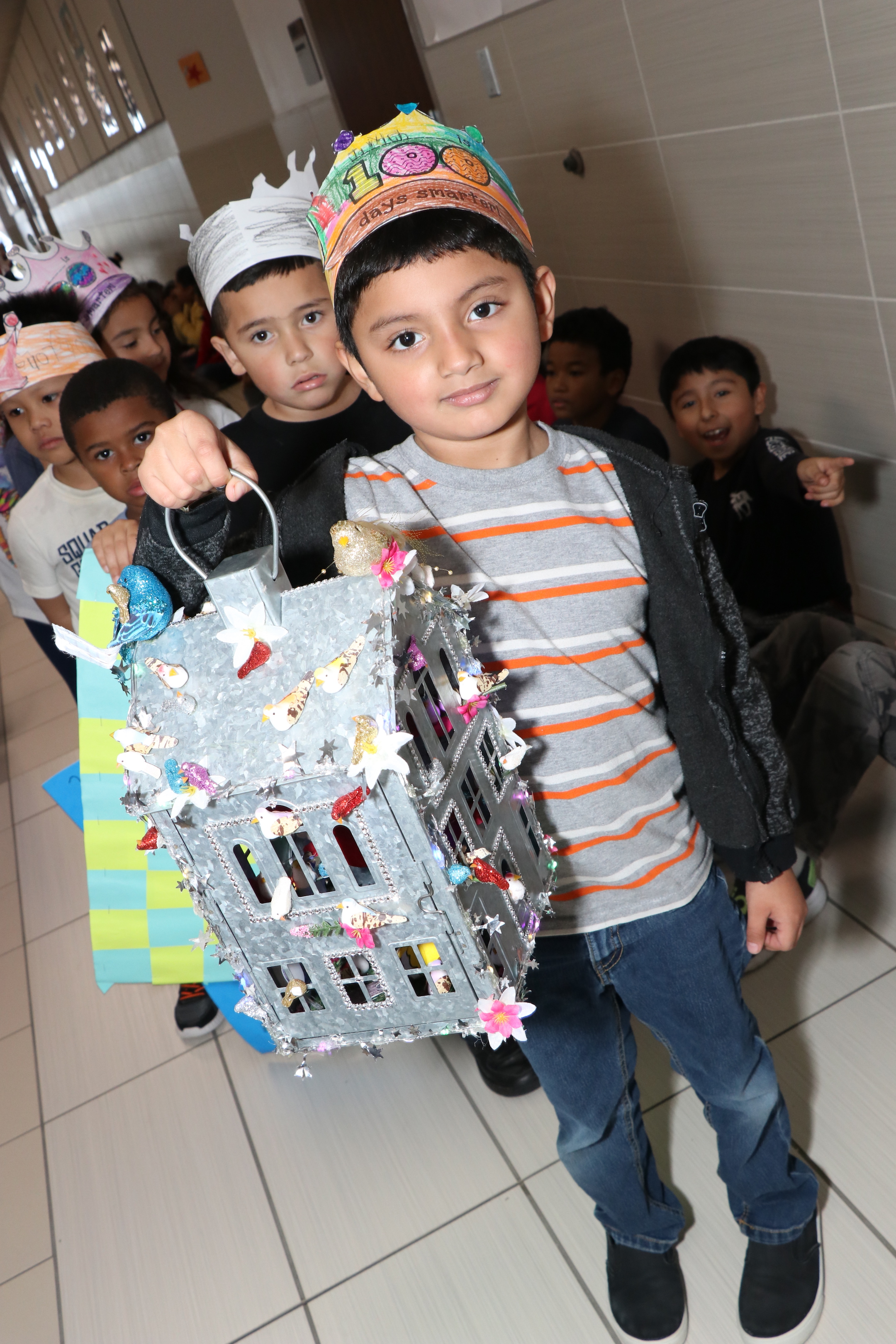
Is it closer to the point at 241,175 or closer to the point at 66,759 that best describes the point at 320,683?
the point at 66,759

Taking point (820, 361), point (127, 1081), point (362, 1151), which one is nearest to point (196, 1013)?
point (127, 1081)

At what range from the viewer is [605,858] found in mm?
1024

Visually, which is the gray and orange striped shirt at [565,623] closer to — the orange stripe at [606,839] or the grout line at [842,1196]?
the orange stripe at [606,839]

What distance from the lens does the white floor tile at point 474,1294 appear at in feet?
4.31

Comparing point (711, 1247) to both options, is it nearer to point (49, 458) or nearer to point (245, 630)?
point (245, 630)

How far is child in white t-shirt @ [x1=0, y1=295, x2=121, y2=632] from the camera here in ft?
6.45

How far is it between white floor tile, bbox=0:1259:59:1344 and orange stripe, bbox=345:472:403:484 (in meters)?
1.41

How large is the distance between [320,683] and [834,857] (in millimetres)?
1499

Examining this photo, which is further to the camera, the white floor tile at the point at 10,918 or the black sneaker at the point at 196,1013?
the white floor tile at the point at 10,918

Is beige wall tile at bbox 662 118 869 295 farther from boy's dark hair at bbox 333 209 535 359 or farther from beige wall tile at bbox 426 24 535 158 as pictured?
boy's dark hair at bbox 333 209 535 359

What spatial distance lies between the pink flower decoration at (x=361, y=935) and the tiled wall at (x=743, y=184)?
1.71 meters

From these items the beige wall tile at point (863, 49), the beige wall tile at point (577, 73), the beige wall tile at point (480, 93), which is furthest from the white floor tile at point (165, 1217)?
the beige wall tile at point (480, 93)

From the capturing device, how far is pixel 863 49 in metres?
1.68

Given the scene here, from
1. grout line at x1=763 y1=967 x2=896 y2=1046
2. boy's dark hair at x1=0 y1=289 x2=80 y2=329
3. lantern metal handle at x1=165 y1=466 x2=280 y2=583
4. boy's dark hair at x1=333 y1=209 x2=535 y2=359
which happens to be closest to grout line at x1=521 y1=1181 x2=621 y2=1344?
grout line at x1=763 y1=967 x2=896 y2=1046
